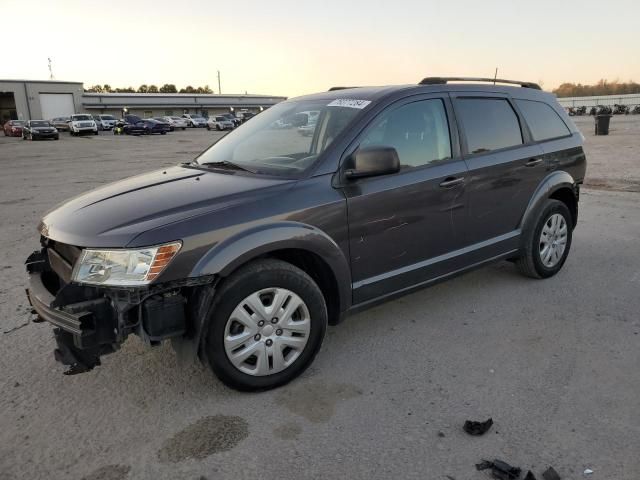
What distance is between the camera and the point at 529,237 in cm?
462

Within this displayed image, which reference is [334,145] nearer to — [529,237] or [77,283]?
[77,283]

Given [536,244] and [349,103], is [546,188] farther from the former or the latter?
[349,103]

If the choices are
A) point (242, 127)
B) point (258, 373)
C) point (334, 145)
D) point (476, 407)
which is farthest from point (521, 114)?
point (258, 373)

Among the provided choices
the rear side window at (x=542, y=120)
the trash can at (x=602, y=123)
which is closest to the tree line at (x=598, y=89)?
the trash can at (x=602, y=123)

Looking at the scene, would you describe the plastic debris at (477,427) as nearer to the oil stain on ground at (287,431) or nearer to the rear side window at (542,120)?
the oil stain on ground at (287,431)

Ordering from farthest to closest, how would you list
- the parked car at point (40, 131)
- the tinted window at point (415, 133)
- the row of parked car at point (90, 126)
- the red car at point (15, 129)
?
1. the red car at point (15, 129)
2. the row of parked car at point (90, 126)
3. the parked car at point (40, 131)
4. the tinted window at point (415, 133)

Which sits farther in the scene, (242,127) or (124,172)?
(124,172)

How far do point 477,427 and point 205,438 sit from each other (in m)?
1.41

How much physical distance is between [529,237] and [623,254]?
1826 millimetres

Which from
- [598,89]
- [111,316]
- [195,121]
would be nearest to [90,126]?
[195,121]

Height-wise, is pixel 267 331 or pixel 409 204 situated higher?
pixel 409 204

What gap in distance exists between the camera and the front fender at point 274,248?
277cm

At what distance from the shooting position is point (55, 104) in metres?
69.4

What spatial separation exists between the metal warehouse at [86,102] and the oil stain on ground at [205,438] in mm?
60248
